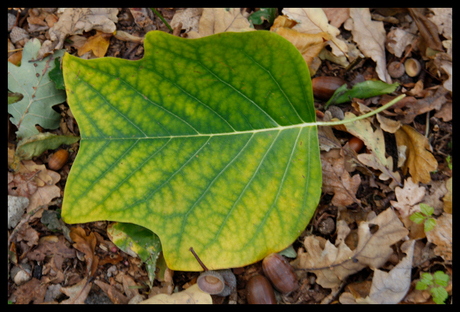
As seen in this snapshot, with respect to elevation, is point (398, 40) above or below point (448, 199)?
above

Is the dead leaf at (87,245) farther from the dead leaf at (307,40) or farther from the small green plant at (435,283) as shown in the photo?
the small green plant at (435,283)

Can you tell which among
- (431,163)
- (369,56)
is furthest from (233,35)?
(431,163)

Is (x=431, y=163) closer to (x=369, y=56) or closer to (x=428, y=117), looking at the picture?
(x=428, y=117)

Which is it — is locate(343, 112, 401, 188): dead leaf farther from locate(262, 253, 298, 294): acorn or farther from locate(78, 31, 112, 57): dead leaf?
locate(78, 31, 112, 57): dead leaf

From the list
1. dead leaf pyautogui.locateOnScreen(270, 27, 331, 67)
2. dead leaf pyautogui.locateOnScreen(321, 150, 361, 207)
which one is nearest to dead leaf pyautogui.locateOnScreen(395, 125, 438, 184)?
dead leaf pyautogui.locateOnScreen(321, 150, 361, 207)

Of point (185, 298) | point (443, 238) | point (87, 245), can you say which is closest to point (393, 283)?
point (443, 238)

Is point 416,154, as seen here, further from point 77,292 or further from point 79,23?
point 79,23

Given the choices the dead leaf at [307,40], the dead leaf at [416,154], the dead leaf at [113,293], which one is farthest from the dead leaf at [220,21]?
the dead leaf at [113,293]
